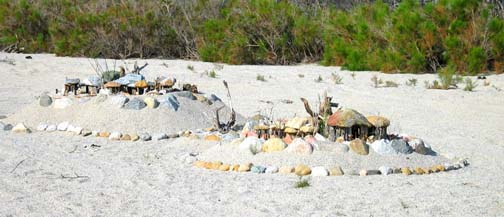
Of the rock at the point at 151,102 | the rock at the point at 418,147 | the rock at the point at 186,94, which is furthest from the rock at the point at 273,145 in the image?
the rock at the point at 186,94

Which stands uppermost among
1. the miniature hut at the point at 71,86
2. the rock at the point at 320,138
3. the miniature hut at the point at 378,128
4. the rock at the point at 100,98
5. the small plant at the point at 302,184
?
the miniature hut at the point at 71,86

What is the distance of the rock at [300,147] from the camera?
7.00 meters

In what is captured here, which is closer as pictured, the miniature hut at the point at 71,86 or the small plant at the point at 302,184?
the small plant at the point at 302,184

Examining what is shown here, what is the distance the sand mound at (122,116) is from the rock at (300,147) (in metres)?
2.51

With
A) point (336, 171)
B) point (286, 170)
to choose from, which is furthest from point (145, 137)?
point (336, 171)

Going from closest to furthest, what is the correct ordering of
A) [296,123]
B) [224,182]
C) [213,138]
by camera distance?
[224,182] < [296,123] < [213,138]

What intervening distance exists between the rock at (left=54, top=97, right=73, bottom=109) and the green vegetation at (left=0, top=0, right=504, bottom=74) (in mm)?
7717

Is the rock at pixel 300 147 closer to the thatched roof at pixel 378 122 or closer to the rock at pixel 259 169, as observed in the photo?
the rock at pixel 259 169

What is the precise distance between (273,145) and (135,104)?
3.10m

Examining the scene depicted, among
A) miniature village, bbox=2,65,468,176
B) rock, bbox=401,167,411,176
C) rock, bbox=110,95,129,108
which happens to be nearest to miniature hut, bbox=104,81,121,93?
miniature village, bbox=2,65,468,176

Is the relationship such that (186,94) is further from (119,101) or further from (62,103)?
(62,103)

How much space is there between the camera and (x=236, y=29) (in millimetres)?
22297

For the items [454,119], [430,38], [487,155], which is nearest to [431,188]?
[487,155]

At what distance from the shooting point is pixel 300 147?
23.1ft
